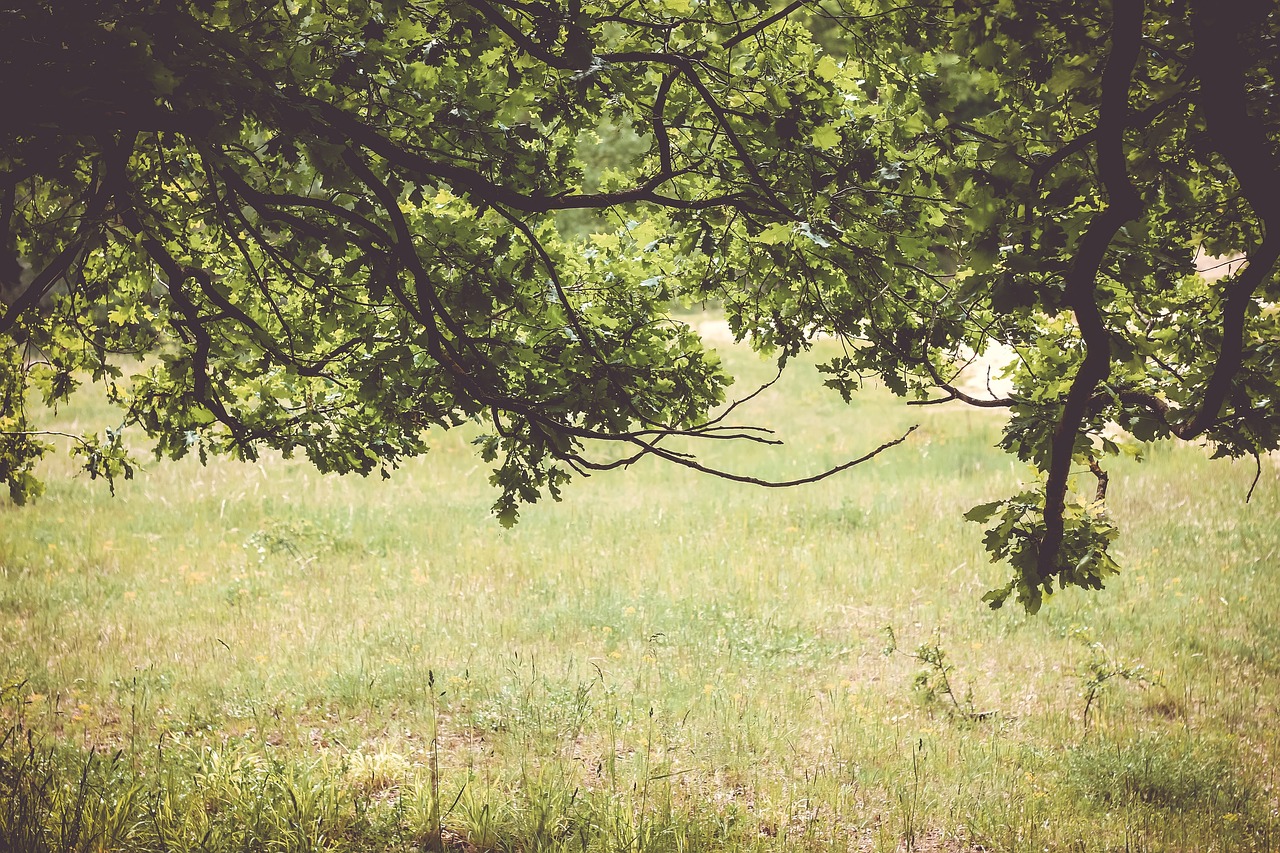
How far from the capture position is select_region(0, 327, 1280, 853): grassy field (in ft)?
15.3

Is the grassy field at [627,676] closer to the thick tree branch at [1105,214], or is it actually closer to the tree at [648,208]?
the tree at [648,208]

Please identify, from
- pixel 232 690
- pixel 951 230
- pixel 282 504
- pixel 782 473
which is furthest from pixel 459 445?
pixel 951 230

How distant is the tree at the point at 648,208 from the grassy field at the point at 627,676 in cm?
193

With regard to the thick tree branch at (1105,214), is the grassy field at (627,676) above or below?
below

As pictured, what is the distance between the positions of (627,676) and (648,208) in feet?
12.7

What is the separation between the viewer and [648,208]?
190 inches

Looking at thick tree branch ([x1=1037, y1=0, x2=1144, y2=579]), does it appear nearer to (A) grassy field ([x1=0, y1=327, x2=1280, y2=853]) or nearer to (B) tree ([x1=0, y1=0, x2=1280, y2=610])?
(B) tree ([x1=0, y1=0, x2=1280, y2=610])

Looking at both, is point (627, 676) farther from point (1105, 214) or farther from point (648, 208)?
point (1105, 214)

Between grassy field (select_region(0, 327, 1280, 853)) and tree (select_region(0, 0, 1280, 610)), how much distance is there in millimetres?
1926

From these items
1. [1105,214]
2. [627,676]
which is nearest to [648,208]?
[1105,214]

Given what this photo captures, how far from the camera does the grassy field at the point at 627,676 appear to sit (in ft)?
15.3

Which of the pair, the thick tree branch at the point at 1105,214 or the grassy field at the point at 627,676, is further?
the grassy field at the point at 627,676

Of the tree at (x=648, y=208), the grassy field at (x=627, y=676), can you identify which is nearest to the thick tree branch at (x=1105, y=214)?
the tree at (x=648, y=208)

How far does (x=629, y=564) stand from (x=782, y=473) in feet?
16.4
